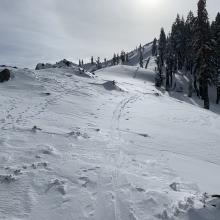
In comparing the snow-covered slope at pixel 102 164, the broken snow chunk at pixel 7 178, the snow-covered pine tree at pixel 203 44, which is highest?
the snow-covered pine tree at pixel 203 44

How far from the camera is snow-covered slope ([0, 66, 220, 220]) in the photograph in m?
6.63

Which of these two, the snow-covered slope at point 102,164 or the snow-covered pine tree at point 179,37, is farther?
the snow-covered pine tree at point 179,37

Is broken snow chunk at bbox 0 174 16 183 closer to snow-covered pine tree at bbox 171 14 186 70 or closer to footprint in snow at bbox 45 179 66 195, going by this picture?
footprint in snow at bbox 45 179 66 195

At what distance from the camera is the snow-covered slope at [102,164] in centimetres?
663

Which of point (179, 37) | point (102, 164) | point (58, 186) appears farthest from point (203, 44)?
point (179, 37)

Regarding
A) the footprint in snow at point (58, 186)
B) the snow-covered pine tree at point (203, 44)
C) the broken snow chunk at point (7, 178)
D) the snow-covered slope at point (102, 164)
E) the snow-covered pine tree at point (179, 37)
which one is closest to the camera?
the snow-covered slope at point (102, 164)

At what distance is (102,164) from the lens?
913 cm

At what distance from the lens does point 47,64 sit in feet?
161

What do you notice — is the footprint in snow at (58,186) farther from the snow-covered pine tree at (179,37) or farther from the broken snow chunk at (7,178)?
the snow-covered pine tree at (179,37)

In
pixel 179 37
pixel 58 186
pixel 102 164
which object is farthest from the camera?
pixel 179 37

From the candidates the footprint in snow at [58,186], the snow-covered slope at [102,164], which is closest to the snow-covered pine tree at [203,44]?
the snow-covered slope at [102,164]

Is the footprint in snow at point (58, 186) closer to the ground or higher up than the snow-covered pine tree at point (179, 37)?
closer to the ground

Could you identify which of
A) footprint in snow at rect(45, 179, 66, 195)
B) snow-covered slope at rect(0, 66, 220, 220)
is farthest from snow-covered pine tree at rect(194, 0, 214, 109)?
footprint in snow at rect(45, 179, 66, 195)

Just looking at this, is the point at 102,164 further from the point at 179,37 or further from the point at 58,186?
the point at 179,37
